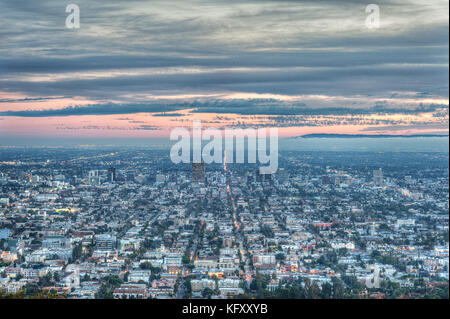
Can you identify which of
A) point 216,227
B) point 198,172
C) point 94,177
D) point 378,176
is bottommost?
point 216,227

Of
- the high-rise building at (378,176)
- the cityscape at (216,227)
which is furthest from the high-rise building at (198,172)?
the high-rise building at (378,176)

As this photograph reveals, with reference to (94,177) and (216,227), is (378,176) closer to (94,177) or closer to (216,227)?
(216,227)

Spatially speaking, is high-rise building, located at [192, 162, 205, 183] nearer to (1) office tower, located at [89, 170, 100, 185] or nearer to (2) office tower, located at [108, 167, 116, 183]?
(2) office tower, located at [108, 167, 116, 183]

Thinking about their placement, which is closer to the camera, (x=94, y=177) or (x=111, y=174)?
(x=94, y=177)

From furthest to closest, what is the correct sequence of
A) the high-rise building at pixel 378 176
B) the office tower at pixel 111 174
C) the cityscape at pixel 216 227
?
1. the high-rise building at pixel 378 176
2. the office tower at pixel 111 174
3. the cityscape at pixel 216 227

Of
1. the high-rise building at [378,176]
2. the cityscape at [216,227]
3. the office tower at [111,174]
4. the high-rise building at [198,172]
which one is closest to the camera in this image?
the cityscape at [216,227]

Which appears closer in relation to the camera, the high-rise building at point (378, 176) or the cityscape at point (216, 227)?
the cityscape at point (216, 227)

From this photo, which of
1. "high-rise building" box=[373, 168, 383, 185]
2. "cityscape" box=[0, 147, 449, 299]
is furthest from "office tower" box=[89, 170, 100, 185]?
"high-rise building" box=[373, 168, 383, 185]

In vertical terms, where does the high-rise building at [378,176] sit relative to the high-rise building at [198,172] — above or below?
below

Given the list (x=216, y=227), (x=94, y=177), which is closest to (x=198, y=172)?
(x=94, y=177)

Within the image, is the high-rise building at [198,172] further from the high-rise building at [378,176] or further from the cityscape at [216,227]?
the high-rise building at [378,176]
